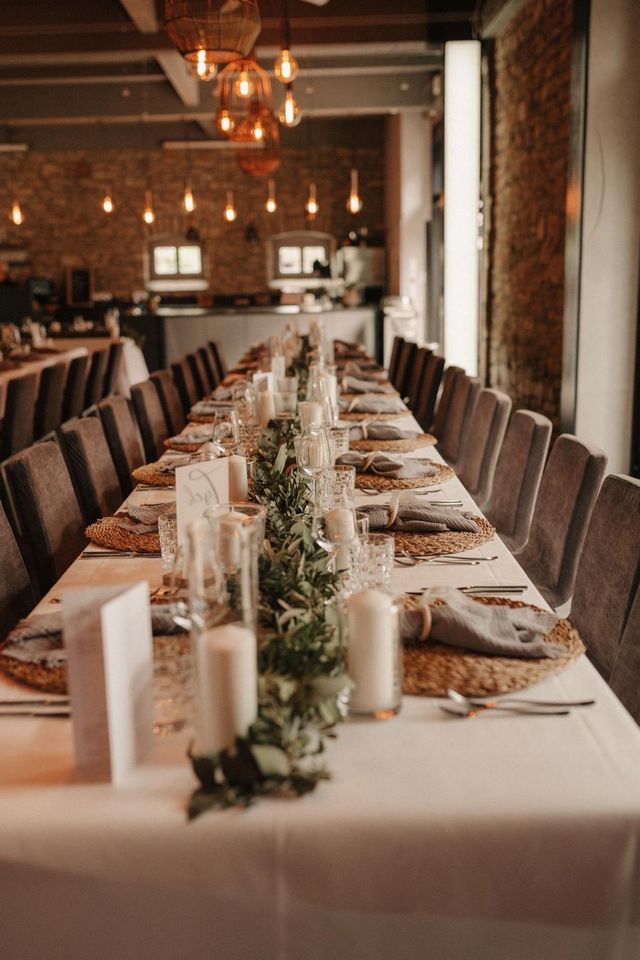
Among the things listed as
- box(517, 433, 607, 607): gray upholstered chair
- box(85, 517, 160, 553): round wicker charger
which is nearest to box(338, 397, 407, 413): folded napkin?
box(517, 433, 607, 607): gray upholstered chair

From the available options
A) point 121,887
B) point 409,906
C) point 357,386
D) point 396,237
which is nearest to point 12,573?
point 121,887

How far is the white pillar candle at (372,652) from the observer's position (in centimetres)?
133

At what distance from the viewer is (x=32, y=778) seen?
1271 millimetres

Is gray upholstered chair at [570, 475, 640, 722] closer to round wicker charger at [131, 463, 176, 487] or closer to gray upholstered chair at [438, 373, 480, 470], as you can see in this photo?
round wicker charger at [131, 463, 176, 487]

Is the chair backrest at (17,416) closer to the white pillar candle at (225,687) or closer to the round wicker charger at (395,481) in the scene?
the round wicker charger at (395,481)

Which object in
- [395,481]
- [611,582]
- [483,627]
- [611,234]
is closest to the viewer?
[483,627]

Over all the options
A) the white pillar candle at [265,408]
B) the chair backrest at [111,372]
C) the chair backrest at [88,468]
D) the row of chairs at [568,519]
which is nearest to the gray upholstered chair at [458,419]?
the row of chairs at [568,519]

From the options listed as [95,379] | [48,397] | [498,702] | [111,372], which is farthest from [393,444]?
[111,372]

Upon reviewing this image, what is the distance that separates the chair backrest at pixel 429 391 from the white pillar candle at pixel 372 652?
4804mm

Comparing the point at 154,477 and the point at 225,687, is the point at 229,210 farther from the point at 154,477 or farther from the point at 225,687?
the point at 225,687

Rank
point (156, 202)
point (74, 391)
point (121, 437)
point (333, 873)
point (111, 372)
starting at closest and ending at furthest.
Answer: point (333, 873) < point (121, 437) < point (74, 391) < point (111, 372) < point (156, 202)

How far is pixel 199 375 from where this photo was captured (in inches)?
300

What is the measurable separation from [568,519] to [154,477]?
1300 millimetres

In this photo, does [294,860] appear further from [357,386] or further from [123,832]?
[357,386]
